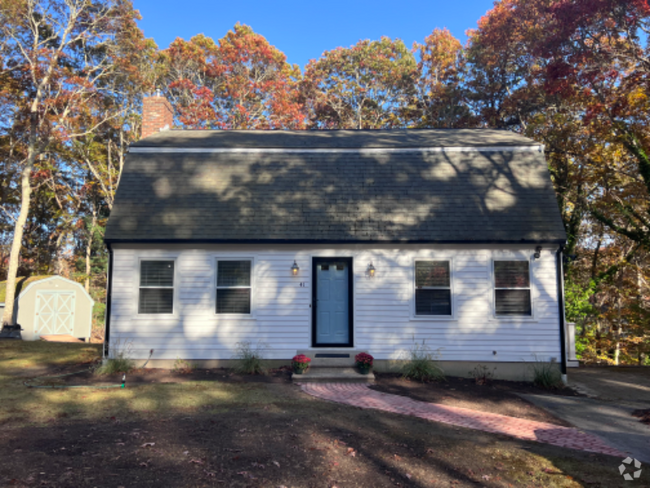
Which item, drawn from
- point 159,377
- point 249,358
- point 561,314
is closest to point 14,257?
point 159,377

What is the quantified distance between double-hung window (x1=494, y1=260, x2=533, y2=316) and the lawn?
476 cm

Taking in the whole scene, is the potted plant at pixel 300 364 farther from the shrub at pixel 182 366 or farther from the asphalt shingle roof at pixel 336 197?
the asphalt shingle roof at pixel 336 197

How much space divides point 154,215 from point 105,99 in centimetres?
1921

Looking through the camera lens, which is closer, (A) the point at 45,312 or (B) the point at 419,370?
(B) the point at 419,370

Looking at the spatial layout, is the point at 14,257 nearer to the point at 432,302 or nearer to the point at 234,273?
the point at 234,273

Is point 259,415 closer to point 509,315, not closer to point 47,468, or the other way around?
point 47,468

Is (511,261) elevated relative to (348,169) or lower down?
lower down

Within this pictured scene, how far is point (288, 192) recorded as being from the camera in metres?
11.9

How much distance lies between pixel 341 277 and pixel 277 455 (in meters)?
6.12

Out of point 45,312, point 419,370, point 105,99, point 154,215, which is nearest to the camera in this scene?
point 419,370

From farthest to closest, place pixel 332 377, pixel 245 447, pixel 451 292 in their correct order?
pixel 451 292
pixel 332 377
pixel 245 447

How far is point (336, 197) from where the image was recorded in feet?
38.5

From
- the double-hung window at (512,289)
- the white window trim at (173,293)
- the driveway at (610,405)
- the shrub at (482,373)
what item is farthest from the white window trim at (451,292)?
the white window trim at (173,293)

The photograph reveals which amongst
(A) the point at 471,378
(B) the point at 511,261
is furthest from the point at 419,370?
(B) the point at 511,261
